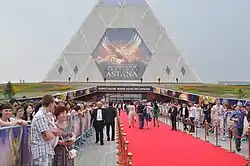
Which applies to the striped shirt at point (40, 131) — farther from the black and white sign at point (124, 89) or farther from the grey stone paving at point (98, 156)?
the black and white sign at point (124, 89)

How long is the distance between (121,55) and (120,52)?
661mm

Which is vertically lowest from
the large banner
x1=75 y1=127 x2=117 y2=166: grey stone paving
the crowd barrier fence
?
x1=75 y1=127 x2=117 y2=166: grey stone paving

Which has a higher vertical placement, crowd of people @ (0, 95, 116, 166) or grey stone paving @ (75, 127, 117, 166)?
crowd of people @ (0, 95, 116, 166)

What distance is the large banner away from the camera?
235 feet

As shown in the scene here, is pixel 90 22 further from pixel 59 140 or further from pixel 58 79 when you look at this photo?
pixel 59 140

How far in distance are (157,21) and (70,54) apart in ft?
53.0

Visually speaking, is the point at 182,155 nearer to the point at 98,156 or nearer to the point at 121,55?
the point at 98,156

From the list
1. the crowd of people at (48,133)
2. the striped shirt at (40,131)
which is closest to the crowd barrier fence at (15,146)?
the crowd of people at (48,133)

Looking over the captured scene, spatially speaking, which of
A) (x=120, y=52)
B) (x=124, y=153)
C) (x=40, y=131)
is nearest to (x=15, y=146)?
(x=40, y=131)

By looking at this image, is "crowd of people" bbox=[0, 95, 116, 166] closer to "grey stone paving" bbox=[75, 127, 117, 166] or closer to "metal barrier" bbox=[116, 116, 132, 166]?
"metal barrier" bbox=[116, 116, 132, 166]

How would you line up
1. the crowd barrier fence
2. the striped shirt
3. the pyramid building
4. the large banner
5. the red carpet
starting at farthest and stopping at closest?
the large banner, the pyramid building, the red carpet, the crowd barrier fence, the striped shirt

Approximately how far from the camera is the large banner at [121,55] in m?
71.7

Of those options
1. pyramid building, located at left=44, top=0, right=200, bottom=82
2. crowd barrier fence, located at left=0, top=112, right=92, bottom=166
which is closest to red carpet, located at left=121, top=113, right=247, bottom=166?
crowd barrier fence, located at left=0, top=112, right=92, bottom=166

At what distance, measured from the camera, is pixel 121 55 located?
7269 cm
